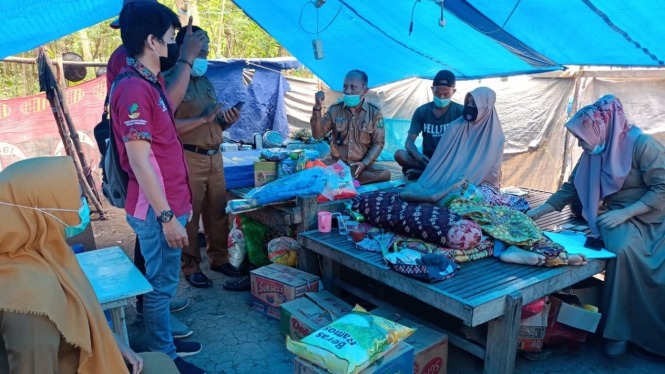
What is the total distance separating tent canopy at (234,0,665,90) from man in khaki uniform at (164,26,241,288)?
198 cm

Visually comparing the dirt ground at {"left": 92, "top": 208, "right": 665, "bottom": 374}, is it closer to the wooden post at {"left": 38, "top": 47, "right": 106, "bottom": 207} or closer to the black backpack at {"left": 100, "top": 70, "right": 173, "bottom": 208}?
the black backpack at {"left": 100, "top": 70, "right": 173, "bottom": 208}

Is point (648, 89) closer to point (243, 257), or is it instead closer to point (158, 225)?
point (243, 257)

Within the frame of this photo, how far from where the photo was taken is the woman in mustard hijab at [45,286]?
1.27 meters

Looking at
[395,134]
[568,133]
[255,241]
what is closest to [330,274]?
[255,241]

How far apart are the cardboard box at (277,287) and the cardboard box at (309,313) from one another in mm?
117

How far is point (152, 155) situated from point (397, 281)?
1.63 metres

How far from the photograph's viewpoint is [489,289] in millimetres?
2566

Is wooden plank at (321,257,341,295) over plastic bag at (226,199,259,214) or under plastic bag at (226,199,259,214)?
under

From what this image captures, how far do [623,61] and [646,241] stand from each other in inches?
87.5

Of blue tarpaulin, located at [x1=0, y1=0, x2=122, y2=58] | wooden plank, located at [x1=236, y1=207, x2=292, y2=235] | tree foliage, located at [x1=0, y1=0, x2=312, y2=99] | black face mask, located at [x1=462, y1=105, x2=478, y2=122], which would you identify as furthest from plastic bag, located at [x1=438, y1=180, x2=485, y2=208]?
tree foliage, located at [x1=0, y1=0, x2=312, y2=99]

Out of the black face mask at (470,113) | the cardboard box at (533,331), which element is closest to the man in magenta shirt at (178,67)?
the cardboard box at (533,331)

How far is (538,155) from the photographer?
779 cm

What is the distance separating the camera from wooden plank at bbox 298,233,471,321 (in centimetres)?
242

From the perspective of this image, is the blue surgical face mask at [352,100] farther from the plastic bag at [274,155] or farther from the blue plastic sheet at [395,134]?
the blue plastic sheet at [395,134]
